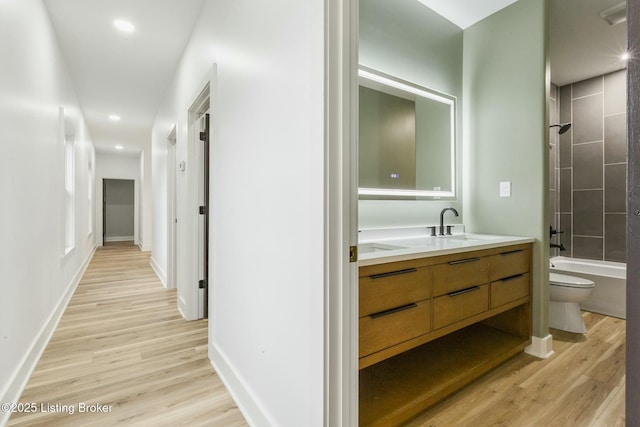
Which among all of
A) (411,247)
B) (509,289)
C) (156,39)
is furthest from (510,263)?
(156,39)

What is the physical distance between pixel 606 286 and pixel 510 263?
1.85 meters

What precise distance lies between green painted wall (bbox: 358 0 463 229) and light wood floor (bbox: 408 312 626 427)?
3.70ft

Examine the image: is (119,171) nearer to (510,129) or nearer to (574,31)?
(510,129)

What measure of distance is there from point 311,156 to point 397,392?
129cm

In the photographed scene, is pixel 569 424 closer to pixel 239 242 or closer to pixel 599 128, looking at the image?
pixel 239 242

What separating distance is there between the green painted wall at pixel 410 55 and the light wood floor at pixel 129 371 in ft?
4.71

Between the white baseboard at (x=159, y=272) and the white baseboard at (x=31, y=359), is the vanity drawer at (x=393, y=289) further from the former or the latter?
the white baseboard at (x=159, y=272)

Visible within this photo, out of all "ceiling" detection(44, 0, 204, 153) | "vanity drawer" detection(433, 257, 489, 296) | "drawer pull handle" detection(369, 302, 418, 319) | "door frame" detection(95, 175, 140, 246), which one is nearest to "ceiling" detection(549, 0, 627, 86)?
"vanity drawer" detection(433, 257, 489, 296)

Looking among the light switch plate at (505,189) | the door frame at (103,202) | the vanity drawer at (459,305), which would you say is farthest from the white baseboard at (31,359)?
the door frame at (103,202)

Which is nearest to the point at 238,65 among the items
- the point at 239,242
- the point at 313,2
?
the point at 313,2

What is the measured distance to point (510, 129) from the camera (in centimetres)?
236

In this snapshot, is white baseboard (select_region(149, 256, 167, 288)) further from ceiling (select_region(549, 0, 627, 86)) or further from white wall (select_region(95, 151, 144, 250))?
ceiling (select_region(549, 0, 627, 86))

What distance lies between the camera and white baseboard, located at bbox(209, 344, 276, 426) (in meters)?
1.45

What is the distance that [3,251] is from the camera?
1549mm
